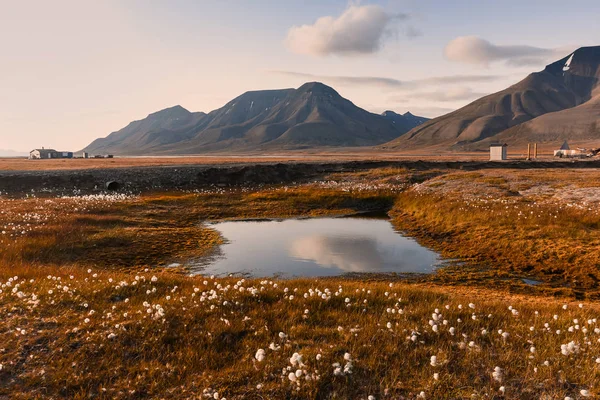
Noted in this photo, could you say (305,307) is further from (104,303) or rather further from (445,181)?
(445,181)

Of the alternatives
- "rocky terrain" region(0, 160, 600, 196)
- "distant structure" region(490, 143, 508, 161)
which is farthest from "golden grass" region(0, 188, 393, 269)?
"distant structure" region(490, 143, 508, 161)

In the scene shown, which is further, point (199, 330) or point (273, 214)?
point (273, 214)

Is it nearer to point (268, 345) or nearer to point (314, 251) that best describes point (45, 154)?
point (314, 251)

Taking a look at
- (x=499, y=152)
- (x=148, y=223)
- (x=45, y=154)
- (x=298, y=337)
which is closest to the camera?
(x=298, y=337)

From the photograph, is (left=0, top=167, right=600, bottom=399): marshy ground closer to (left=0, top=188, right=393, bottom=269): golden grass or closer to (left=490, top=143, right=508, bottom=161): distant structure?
(left=0, top=188, right=393, bottom=269): golden grass

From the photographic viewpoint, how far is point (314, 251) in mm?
22422

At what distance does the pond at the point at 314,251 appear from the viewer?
18.9 metres

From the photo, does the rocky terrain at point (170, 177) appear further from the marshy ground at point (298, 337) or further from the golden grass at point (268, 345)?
the golden grass at point (268, 345)

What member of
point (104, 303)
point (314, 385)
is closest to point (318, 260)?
point (104, 303)

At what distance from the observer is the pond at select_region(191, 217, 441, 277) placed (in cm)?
A: 1886

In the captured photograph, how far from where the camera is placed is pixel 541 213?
24125 mm

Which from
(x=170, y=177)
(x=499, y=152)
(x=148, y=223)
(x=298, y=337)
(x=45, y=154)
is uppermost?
(x=45, y=154)

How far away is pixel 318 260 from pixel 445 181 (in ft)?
98.7

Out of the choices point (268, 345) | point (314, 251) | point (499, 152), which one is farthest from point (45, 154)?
point (268, 345)
